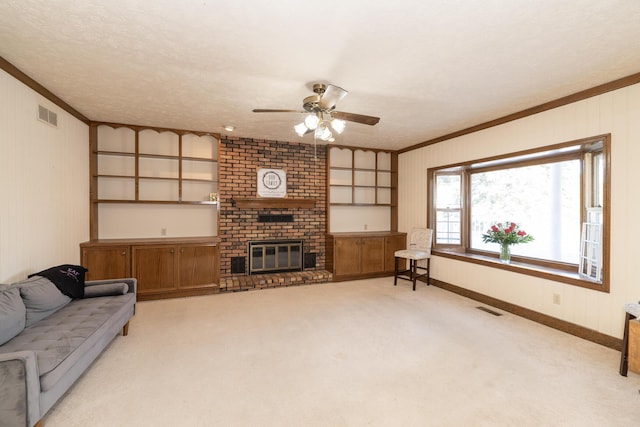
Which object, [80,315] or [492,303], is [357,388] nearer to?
[80,315]

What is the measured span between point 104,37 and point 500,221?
5.33 metres

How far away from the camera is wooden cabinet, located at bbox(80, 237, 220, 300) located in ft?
13.1

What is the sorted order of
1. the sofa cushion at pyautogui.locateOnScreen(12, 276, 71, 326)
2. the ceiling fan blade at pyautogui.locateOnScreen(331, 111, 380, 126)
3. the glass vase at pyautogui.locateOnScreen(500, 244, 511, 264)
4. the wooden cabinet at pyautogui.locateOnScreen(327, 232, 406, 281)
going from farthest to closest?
the wooden cabinet at pyautogui.locateOnScreen(327, 232, 406, 281)
the glass vase at pyautogui.locateOnScreen(500, 244, 511, 264)
the ceiling fan blade at pyautogui.locateOnScreen(331, 111, 380, 126)
the sofa cushion at pyautogui.locateOnScreen(12, 276, 71, 326)

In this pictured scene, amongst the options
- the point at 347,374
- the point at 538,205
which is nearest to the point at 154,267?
the point at 347,374

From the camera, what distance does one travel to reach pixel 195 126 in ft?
14.6

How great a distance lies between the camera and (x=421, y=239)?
523 centimetres

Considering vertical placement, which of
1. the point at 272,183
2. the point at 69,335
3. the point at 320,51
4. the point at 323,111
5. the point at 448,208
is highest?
the point at 320,51

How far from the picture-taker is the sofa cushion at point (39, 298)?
232 cm

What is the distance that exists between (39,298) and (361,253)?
4421 mm

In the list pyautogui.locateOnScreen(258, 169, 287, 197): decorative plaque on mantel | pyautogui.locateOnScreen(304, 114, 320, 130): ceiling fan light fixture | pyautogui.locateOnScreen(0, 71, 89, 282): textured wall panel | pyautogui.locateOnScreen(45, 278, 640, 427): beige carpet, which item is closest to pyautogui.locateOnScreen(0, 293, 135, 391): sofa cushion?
pyautogui.locateOnScreen(45, 278, 640, 427): beige carpet

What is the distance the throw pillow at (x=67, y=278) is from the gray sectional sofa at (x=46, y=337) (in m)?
0.06

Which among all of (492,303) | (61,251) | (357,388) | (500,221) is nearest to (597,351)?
(492,303)

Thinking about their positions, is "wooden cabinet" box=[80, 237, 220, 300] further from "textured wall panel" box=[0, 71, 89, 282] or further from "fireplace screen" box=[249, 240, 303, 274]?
"fireplace screen" box=[249, 240, 303, 274]

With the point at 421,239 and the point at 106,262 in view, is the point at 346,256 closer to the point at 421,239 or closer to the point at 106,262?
the point at 421,239
